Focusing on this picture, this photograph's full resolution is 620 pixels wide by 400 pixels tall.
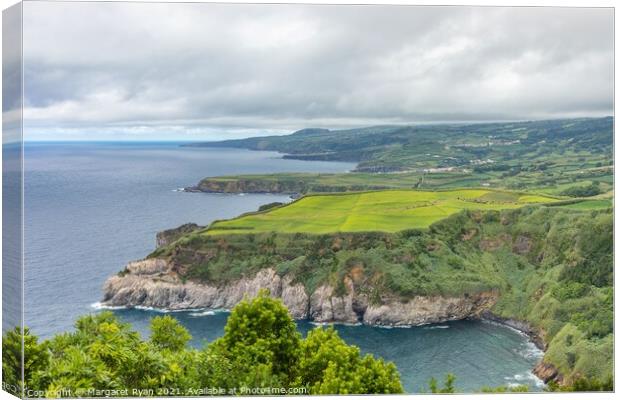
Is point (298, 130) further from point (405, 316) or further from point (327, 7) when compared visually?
point (405, 316)

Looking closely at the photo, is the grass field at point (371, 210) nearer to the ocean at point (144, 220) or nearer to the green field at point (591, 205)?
the ocean at point (144, 220)

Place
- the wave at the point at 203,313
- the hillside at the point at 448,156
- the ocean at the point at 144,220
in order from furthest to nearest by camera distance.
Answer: the hillside at the point at 448,156 → the wave at the point at 203,313 → the ocean at the point at 144,220

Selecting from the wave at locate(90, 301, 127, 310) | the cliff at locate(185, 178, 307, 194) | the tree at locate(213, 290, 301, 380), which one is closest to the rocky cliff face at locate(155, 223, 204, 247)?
the cliff at locate(185, 178, 307, 194)

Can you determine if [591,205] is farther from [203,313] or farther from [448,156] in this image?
[203,313]

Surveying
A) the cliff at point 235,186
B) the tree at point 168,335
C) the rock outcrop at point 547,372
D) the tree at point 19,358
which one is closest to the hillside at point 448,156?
the cliff at point 235,186

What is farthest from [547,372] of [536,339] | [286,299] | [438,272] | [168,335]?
[168,335]

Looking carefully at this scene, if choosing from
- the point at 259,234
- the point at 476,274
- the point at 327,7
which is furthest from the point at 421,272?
the point at 327,7
